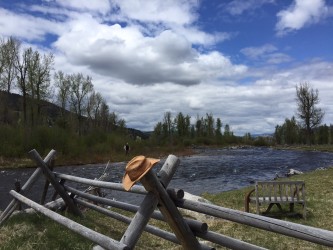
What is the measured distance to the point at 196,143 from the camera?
103 metres

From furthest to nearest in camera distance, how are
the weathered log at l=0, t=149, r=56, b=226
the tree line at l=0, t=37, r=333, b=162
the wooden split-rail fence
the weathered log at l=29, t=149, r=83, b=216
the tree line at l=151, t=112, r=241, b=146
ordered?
1. the tree line at l=151, t=112, r=241, b=146
2. the tree line at l=0, t=37, r=333, b=162
3. the weathered log at l=29, t=149, r=83, b=216
4. the weathered log at l=0, t=149, r=56, b=226
5. the wooden split-rail fence

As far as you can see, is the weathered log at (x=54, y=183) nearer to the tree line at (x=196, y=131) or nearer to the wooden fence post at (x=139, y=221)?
the wooden fence post at (x=139, y=221)

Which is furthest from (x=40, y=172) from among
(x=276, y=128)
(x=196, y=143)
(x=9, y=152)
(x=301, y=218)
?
(x=276, y=128)

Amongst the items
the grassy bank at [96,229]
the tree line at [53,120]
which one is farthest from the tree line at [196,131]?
the grassy bank at [96,229]

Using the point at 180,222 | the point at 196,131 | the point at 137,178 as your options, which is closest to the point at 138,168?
the point at 137,178

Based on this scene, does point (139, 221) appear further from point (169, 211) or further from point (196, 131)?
point (196, 131)

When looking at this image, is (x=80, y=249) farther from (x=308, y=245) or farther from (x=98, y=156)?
(x=98, y=156)

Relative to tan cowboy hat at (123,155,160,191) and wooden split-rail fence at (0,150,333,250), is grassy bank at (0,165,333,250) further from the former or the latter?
tan cowboy hat at (123,155,160,191)

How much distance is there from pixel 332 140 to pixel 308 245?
100 metres

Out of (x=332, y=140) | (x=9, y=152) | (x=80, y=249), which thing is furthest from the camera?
(x=332, y=140)

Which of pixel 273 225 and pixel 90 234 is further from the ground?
pixel 273 225

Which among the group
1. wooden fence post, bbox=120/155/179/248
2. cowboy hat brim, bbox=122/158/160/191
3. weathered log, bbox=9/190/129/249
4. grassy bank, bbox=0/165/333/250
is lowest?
grassy bank, bbox=0/165/333/250

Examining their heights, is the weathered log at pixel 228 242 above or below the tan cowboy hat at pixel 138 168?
below

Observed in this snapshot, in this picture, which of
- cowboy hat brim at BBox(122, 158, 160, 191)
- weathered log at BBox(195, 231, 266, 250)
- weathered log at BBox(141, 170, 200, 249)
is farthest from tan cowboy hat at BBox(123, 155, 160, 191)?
weathered log at BBox(195, 231, 266, 250)
